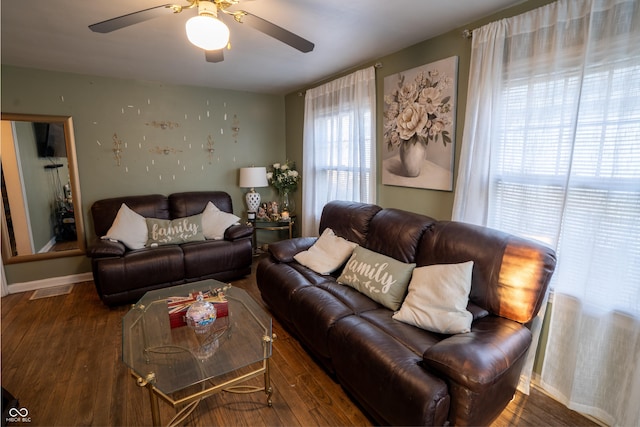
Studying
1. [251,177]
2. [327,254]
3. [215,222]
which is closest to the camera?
[327,254]

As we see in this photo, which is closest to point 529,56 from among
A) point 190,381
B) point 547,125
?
point 547,125

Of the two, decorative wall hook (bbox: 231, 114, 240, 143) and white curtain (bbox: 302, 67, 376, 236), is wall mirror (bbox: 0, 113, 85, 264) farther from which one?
white curtain (bbox: 302, 67, 376, 236)

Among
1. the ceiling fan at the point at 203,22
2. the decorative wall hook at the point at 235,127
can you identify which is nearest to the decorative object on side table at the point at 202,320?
the ceiling fan at the point at 203,22

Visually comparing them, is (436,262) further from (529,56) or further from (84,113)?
(84,113)

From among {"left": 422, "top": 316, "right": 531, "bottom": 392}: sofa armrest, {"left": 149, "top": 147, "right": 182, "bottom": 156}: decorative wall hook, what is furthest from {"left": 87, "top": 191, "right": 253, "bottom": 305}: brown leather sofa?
{"left": 422, "top": 316, "right": 531, "bottom": 392}: sofa armrest

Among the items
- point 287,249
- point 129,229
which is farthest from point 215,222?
point 287,249

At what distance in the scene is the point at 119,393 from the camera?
1892 mm

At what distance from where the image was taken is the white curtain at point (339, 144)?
304 cm

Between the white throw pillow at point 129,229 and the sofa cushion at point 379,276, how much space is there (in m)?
2.35

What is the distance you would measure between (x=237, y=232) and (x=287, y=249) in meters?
0.99

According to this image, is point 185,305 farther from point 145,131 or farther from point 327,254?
point 145,131

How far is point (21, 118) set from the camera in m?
3.19

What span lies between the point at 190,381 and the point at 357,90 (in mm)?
2808

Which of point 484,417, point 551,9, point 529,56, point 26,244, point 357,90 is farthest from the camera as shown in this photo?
point 26,244
